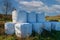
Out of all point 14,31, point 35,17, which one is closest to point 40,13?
point 35,17

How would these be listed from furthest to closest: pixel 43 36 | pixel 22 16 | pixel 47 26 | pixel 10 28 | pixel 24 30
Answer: pixel 47 26 < pixel 10 28 < pixel 22 16 < pixel 43 36 < pixel 24 30

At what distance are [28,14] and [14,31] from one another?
99 centimetres

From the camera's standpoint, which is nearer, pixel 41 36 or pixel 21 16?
pixel 41 36

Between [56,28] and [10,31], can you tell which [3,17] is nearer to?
[10,31]

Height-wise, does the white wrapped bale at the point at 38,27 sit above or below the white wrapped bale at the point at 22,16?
below

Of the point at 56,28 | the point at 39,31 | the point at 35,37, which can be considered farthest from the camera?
the point at 56,28

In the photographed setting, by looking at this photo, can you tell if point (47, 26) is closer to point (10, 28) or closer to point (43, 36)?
point (43, 36)

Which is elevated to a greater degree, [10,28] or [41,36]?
[10,28]

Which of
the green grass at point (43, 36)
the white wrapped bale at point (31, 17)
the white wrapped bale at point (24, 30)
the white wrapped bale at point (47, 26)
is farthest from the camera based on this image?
the white wrapped bale at point (47, 26)

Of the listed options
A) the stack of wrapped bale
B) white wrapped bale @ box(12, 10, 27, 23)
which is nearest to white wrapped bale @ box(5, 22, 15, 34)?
the stack of wrapped bale

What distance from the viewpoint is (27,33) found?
23.3ft

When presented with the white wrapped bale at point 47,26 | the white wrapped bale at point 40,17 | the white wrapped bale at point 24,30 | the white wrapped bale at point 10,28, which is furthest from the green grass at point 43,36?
the white wrapped bale at point 40,17

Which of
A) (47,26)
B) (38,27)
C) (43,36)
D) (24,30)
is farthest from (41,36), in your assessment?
(47,26)

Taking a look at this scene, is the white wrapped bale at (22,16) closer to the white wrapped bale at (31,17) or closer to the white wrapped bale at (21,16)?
the white wrapped bale at (21,16)
